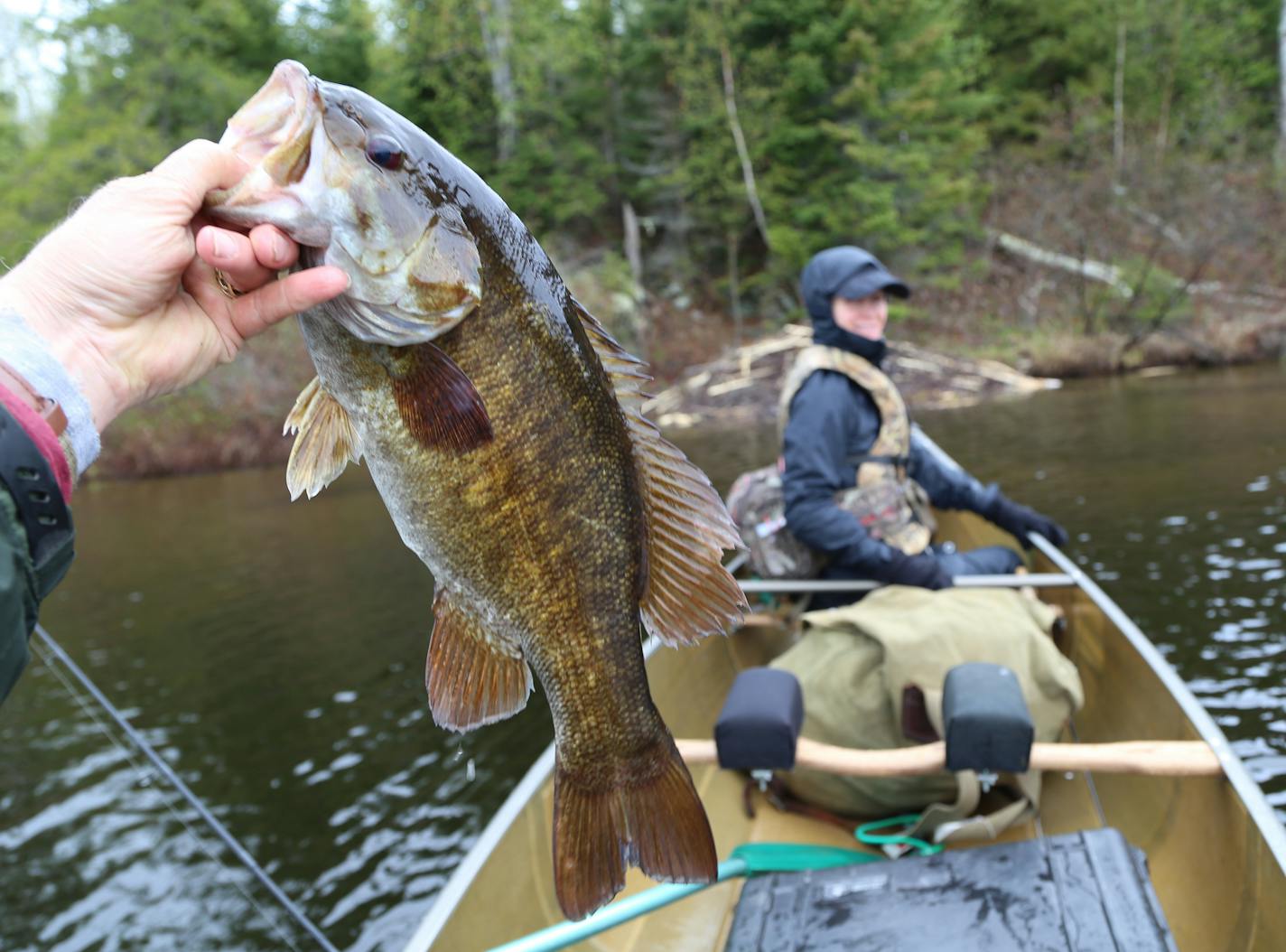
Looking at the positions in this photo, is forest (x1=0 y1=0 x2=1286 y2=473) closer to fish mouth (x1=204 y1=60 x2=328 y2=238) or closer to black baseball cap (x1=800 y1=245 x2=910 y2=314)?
black baseball cap (x1=800 y1=245 x2=910 y2=314)

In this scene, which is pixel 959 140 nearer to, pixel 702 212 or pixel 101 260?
pixel 702 212

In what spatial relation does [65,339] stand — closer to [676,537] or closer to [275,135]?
[275,135]

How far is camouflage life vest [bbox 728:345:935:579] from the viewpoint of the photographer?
472 cm

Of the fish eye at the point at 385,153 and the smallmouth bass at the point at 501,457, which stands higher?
the fish eye at the point at 385,153

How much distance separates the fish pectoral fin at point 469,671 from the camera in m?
1.50

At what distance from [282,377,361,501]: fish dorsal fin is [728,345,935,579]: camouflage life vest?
3298mm

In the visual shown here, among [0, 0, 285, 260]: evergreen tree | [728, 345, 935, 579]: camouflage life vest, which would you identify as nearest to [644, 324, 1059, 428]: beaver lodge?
[0, 0, 285, 260]: evergreen tree

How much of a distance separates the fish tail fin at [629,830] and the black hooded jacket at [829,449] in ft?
9.60

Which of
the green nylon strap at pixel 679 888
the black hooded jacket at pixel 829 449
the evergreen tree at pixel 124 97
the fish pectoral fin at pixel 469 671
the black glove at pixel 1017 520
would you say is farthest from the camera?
the evergreen tree at pixel 124 97

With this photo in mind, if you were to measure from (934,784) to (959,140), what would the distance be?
2702 cm

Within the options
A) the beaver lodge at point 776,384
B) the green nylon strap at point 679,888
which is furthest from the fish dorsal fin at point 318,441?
the beaver lodge at point 776,384

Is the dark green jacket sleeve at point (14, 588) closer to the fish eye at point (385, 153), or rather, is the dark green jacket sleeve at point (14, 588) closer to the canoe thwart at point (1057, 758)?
the fish eye at point (385, 153)

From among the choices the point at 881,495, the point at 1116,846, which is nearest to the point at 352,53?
the point at 881,495

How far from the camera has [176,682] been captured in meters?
8.21
